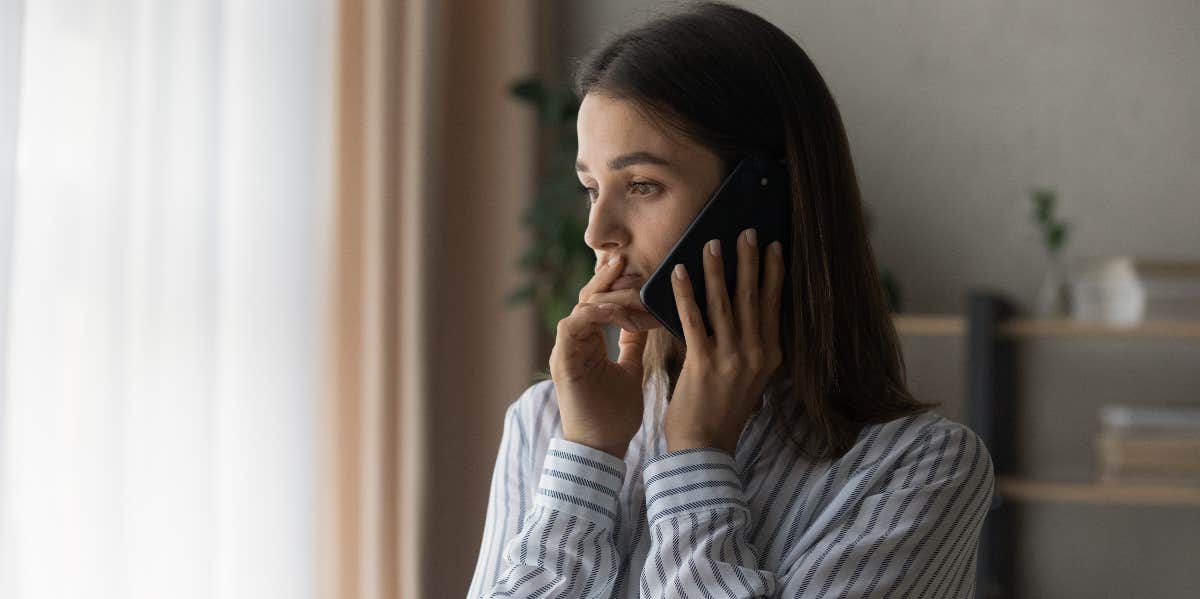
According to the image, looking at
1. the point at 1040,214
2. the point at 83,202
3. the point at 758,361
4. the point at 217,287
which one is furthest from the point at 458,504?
the point at 758,361

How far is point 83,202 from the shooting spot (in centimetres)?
181

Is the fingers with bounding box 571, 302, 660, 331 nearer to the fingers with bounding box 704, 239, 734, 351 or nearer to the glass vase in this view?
the fingers with bounding box 704, 239, 734, 351

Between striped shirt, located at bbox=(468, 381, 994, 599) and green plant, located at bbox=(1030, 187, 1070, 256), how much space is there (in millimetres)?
1839

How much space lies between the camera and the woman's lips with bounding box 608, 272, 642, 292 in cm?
112

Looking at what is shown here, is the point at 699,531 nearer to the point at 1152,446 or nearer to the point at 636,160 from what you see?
the point at 636,160

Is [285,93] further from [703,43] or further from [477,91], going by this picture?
[703,43]

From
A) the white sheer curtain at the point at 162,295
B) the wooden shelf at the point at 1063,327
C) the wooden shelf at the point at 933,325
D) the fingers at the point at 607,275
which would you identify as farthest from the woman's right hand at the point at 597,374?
the wooden shelf at the point at 933,325

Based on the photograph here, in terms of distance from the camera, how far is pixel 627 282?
1119mm

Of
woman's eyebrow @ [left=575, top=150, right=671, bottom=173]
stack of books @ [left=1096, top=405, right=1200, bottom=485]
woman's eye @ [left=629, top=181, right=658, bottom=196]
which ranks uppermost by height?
woman's eyebrow @ [left=575, top=150, right=671, bottom=173]

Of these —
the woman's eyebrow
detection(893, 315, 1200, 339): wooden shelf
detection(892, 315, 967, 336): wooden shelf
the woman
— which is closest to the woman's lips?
the woman

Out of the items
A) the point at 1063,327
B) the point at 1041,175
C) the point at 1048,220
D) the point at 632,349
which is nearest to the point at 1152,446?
the point at 1063,327

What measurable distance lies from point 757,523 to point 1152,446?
1.79 meters

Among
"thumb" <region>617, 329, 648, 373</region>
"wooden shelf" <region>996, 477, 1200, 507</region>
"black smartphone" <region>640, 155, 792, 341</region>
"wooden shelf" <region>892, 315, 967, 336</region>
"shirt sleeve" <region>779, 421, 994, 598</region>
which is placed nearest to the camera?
"shirt sleeve" <region>779, 421, 994, 598</region>

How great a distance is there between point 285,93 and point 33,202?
597 mm
